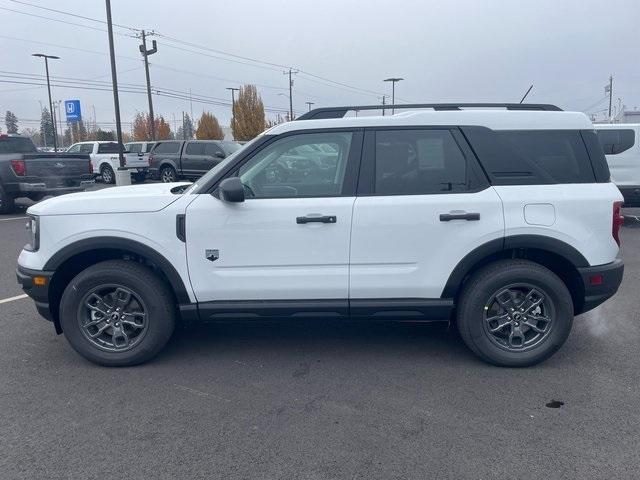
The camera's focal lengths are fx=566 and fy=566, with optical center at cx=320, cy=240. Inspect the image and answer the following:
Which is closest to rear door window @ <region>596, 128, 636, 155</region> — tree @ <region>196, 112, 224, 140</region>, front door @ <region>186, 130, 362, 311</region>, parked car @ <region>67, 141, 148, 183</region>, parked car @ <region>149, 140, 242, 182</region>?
front door @ <region>186, 130, 362, 311</region>

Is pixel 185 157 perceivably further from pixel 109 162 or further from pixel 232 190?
pixel 232 190

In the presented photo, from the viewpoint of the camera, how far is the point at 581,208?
4.14m

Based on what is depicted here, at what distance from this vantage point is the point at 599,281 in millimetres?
4246

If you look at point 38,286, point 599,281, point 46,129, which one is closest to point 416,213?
point 599,281

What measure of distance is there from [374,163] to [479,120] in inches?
34.2

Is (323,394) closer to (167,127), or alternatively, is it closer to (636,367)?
(636,367)

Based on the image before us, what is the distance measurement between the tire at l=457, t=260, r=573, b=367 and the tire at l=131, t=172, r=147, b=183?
77.2 ft

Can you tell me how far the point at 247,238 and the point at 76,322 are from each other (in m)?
1.51

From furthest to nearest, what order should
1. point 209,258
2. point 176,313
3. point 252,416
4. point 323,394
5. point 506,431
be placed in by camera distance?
point 176,313 < point 209,258 < point 323,394 < point 252,416 < point 506,431

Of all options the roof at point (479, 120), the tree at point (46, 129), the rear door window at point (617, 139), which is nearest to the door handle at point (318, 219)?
the roof at point (479, 120)

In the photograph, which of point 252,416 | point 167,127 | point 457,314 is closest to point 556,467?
point 457,314

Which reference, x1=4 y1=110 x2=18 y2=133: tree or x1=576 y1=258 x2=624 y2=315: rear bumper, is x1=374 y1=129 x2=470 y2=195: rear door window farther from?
x1=4 y1=110 x2=18 y2=133: tree

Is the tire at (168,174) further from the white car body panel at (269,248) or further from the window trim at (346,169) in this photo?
the white car body panel at (269,248)

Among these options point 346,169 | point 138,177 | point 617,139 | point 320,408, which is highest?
point 617,139
